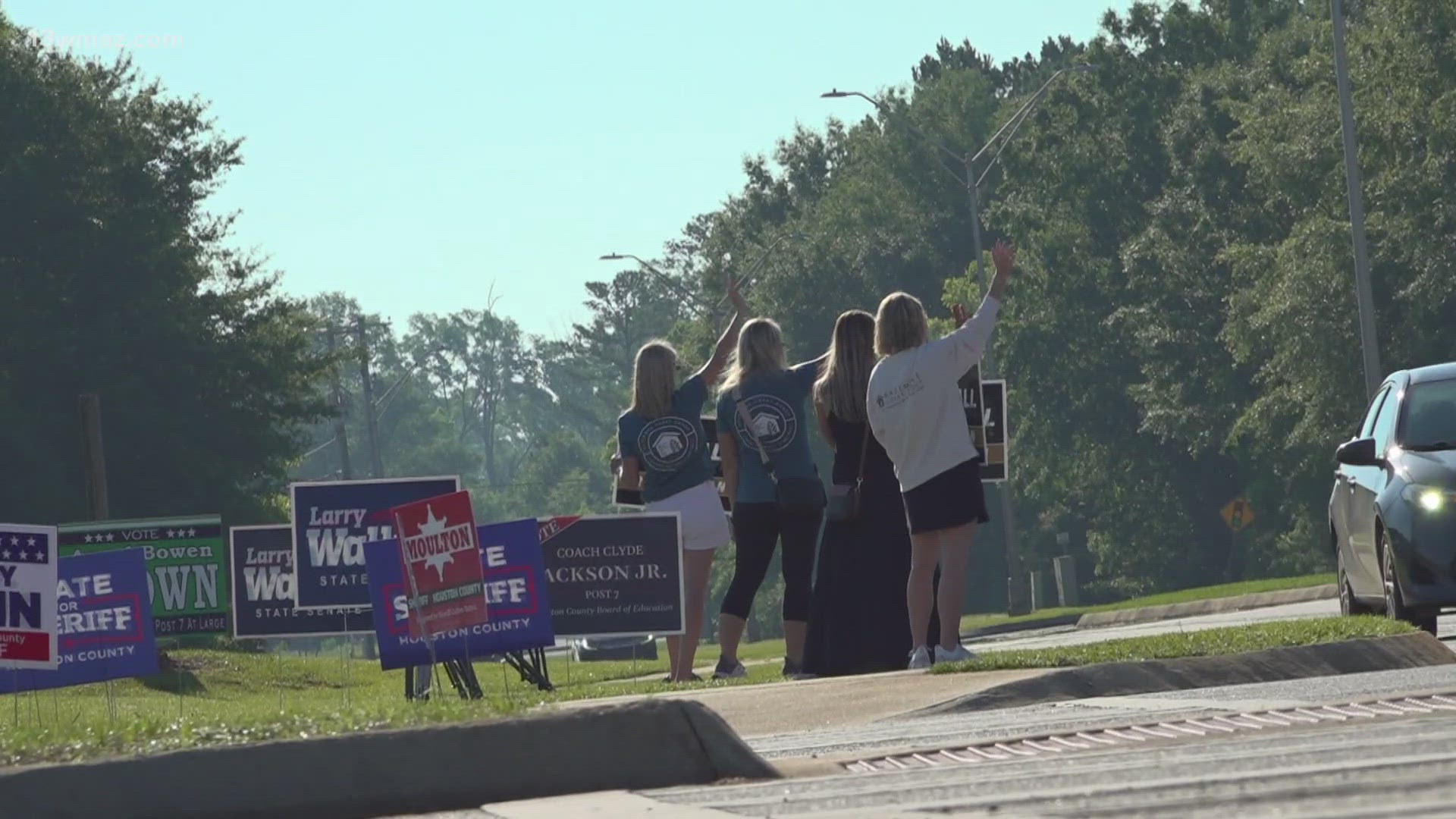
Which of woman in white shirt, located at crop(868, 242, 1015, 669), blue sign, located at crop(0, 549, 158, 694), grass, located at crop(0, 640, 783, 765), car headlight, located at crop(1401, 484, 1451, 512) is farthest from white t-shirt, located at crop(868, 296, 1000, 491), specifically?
blue sign, located at crop(0, 549, 158, 694)

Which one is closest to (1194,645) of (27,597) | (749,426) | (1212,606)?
(749,426)

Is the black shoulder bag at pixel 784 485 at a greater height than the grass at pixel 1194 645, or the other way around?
the black shoulder bag at pixel 784 485

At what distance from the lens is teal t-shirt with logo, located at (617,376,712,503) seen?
14.2m

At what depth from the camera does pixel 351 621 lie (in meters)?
17.5

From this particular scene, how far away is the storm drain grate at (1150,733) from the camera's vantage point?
708cm

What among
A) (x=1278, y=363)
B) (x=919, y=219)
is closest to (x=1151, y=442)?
(x=1278, y=363)

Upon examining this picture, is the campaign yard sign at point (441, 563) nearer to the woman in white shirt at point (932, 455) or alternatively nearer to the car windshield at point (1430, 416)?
the woman in white shirt at point (932, 455)

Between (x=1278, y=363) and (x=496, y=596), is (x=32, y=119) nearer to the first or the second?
(x=1278, y=363)

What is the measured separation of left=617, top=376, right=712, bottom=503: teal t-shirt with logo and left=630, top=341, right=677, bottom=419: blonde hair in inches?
1.6

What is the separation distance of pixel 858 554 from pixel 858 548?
30 mm

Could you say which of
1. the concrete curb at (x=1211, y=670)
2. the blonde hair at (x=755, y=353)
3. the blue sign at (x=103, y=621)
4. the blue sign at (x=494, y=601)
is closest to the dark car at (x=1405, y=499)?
the concrete curb at (x=1211, y=670)

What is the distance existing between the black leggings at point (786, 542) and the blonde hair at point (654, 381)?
71cm

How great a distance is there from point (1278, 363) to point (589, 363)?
449ft

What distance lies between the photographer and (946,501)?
12.0m
